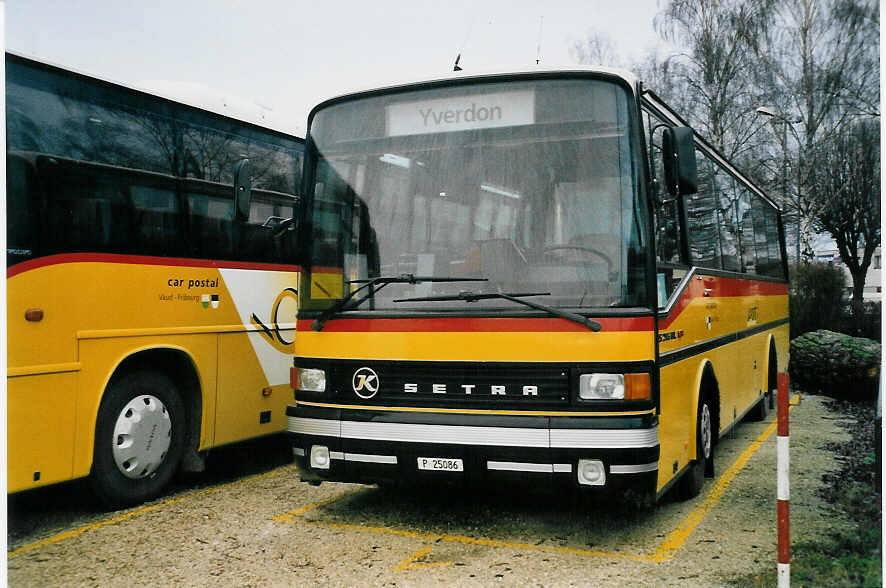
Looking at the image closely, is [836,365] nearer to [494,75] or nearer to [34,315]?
[494,75]

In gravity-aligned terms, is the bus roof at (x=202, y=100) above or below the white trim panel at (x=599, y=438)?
above

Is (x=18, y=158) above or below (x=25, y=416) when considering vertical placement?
above

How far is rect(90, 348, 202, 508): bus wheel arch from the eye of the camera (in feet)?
21.1

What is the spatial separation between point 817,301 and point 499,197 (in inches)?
664

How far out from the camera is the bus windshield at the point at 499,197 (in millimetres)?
5227

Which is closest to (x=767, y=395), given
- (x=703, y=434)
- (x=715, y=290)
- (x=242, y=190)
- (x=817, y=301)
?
(x=715, y=290)

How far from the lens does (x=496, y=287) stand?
5.30m

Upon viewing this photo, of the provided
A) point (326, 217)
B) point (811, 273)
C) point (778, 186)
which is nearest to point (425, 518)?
point (326, 217)

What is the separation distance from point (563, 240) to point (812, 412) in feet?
25.8

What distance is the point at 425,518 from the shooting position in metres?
6.23

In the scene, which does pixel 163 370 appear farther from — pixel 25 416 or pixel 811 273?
pixel 811 273

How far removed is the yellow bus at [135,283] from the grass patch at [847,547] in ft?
14.0

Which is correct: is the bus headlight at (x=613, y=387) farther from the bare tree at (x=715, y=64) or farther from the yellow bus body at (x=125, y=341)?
the bare tree at (x=715, y=64)

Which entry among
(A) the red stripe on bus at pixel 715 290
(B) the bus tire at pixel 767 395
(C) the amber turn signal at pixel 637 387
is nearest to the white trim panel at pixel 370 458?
Answer: (C) the amber turn signal at pixel 637 387
